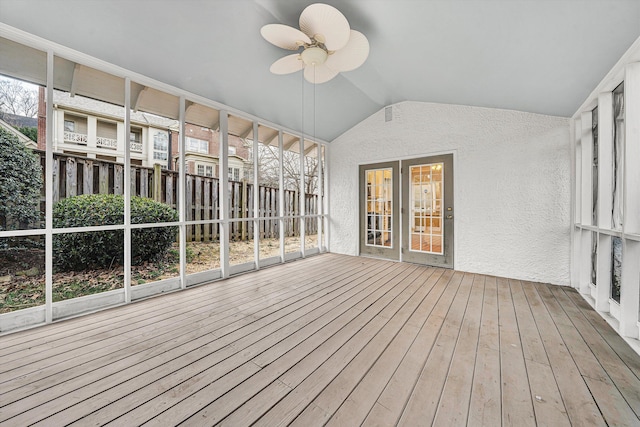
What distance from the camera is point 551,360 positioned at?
6.01ft

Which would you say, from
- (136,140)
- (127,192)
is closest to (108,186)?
(127,192)

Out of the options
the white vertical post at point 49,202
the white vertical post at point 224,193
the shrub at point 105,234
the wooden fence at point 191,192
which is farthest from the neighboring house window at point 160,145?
the white vertical post at point 49,202

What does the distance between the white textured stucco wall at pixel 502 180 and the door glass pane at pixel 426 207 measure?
11.0 inches

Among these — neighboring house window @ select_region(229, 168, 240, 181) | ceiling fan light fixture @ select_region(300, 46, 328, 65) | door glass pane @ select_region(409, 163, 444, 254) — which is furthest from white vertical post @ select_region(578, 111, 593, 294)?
neighboring house window @ select_region(229, 168, 240, 181)

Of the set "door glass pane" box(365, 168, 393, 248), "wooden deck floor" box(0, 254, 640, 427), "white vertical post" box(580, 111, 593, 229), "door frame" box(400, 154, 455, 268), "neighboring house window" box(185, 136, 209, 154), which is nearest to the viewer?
"wooden deck floor" box(0, 254, 640, 427)

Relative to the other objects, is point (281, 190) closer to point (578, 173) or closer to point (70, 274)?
point (70, 274)

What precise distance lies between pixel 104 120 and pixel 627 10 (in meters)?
4.71

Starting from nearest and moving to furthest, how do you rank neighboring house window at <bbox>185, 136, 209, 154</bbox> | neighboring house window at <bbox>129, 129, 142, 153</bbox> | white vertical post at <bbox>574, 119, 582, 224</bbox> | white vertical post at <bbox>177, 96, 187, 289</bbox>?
neighboring house window at <bbox>129, 129, 142, 153</bbox> < white vertical post at <bbox>574, 119, 582, 224</bbox> < white vertical post at <bbox>177, 96, 187, 289</bbox> < neighboring house window at <bbox>185, 136, 209, 154</bbox>

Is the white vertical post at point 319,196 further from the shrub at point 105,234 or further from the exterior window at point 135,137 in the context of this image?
the exterior window at point 135,137

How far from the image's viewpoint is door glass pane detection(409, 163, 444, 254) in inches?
179

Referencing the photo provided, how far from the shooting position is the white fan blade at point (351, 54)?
7.50ft

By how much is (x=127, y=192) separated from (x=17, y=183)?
0.82 metres

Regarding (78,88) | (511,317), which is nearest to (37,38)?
(78,88)

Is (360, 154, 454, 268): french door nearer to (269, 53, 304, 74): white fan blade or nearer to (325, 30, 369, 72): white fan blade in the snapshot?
(325, 30, 369, 72): white fan blade
